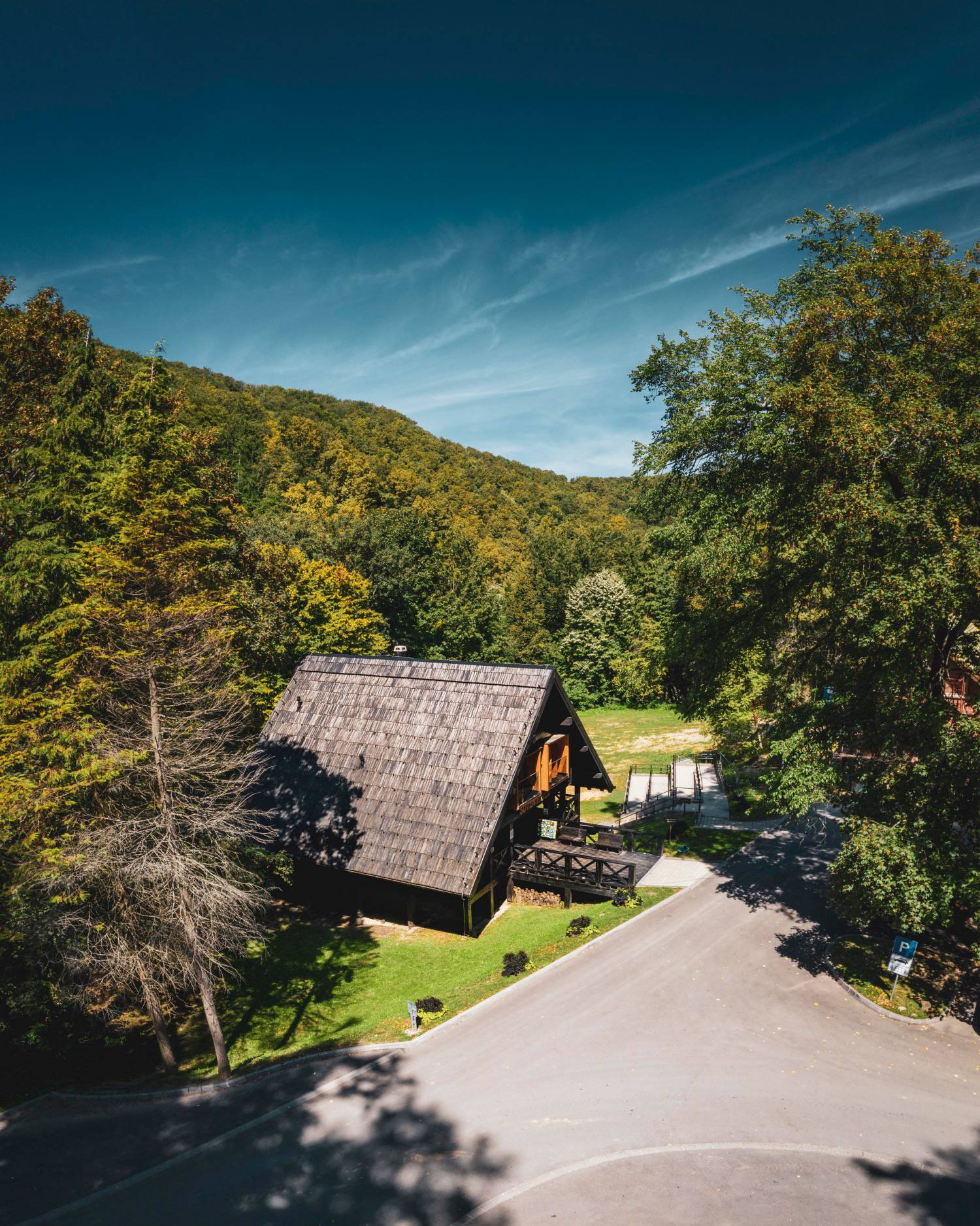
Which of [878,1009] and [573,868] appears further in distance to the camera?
[573,868]

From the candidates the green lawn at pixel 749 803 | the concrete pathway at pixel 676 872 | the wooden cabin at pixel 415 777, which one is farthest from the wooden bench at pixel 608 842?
the green lawn at pixel 749 803

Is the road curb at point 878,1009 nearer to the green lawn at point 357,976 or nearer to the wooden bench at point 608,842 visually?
the green lawn at point 357,976

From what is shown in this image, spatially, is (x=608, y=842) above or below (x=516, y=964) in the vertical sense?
above

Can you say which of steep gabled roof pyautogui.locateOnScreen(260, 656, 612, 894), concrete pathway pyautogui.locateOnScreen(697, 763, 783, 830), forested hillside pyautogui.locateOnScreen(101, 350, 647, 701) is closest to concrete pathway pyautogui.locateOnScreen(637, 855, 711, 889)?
concrete pathway pyautogui.locateOnScreen(697, 763, 783, 830)

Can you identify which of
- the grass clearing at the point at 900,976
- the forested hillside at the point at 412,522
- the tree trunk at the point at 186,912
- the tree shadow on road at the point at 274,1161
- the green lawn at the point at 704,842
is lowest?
the tree shadow on road at the point at 274,1161

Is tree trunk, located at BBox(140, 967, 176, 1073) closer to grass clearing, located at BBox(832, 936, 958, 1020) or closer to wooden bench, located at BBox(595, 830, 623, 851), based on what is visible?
wooden bench, located at BBox(595, 830, 623, 851)

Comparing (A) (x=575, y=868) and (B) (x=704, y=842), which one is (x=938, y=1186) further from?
(B) (x=704, y=842)

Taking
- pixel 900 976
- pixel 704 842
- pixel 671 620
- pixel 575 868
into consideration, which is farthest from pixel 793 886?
pixel 671 620
